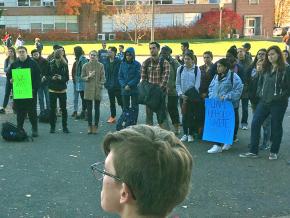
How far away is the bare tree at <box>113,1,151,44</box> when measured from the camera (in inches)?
2096

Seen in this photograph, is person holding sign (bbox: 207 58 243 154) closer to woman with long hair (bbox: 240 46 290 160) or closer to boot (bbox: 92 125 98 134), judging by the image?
woman with long hair (bbox: 240 46 290 160)

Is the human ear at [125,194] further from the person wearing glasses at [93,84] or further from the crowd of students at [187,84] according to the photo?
the person wearing glasses at [93,84]

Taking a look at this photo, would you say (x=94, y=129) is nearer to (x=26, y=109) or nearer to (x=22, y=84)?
(x=26, y=109)

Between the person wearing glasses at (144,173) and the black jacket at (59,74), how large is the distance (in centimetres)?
886

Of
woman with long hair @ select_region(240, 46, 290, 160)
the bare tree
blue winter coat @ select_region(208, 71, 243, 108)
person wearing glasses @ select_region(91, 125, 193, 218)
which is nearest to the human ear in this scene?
person wearing glasses @ select_region(91, 125, 193, 218)

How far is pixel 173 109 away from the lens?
1101 cm

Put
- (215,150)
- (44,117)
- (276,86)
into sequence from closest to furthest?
(276,86) → (215,150) → (44,117)

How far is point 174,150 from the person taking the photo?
1809mm

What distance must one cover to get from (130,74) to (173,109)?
121cm

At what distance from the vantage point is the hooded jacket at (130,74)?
1101 centimetres

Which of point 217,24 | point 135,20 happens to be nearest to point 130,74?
point 135,20

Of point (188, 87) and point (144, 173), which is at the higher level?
point (144, 173)

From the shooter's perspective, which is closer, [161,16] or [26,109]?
[26,109]

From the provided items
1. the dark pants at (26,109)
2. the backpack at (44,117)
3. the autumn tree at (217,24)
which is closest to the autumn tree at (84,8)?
the autumn tree at (217,24)
